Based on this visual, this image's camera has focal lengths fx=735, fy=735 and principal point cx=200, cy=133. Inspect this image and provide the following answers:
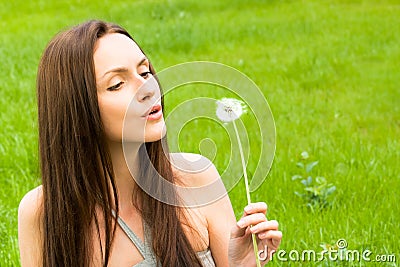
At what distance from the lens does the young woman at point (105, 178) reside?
1.74 m

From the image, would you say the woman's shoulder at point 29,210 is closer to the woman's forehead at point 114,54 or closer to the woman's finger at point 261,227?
the woman's forehead at point 114,54

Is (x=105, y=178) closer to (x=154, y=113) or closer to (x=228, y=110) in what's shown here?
(x=154, y=113)

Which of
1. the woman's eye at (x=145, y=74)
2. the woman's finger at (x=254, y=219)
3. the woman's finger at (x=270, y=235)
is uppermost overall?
the woman's eye at (x=145, y=74)

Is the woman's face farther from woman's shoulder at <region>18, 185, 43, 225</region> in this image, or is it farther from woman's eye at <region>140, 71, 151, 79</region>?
woman's shoulder at <region>18, 185, 43, 225</region>

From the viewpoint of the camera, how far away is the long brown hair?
1768mm

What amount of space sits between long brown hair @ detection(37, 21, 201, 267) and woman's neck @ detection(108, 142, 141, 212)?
2 cm

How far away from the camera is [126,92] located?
1.73 meters

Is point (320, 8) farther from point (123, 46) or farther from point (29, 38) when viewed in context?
point (123, 46)
